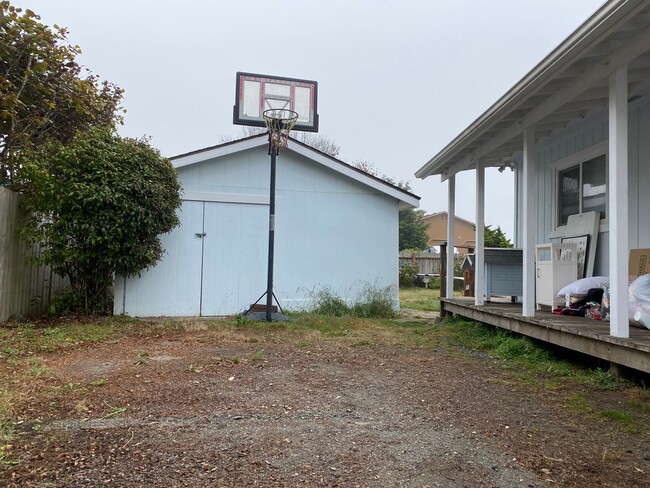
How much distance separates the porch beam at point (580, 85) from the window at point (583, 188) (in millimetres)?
1307

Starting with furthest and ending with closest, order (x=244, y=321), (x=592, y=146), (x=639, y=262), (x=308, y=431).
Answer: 1. (x=244, y=321)
2. (x=592, y=146)
3. (x=639, y=262)
4. (x=308, y=431)

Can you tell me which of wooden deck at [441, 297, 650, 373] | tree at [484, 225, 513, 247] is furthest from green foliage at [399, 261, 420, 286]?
wooden deck at [441, 297, 650, 373]

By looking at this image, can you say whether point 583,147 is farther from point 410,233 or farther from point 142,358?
point 410,233

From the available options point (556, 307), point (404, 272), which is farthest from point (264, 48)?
point (556, 307)

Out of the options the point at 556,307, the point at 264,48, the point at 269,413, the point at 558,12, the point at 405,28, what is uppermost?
the point at 264,48

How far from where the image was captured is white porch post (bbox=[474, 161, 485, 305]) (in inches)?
269

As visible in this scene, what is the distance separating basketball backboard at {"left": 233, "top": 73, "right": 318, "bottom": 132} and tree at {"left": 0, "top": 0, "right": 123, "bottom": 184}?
2840 millimetres

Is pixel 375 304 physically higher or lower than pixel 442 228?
lower

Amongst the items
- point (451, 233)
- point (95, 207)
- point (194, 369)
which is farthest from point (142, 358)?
point (451, 233)

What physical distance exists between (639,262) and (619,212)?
5.37 feet

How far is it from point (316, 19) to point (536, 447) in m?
15.0

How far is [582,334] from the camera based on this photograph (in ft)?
13.8

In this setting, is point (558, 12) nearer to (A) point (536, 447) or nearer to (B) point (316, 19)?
(B) point (316, 19)

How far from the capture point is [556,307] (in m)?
5.85
